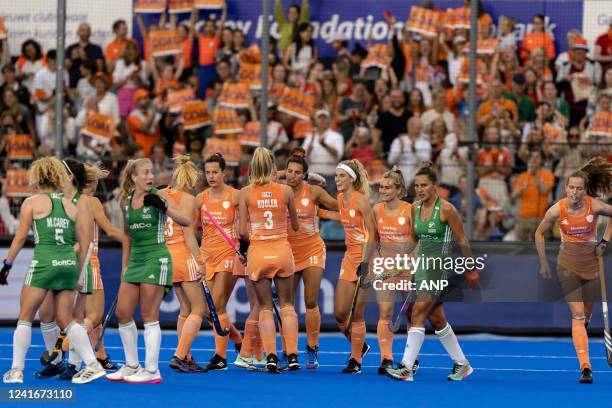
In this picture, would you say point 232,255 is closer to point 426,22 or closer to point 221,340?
point 221,340

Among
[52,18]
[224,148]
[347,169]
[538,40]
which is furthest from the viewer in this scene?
[538,40]

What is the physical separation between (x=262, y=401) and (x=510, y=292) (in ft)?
24.5

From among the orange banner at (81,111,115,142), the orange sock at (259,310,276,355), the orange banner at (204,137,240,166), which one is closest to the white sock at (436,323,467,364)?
the orange sock at (259,310,276,355)

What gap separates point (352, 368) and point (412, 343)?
1.02 m

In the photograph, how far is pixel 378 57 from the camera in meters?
18.7

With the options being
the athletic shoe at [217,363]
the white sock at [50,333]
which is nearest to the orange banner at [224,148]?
the athletic shoe at [217,363]

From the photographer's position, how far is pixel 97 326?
1221cm

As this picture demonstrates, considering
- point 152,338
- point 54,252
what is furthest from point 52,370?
point 54,252

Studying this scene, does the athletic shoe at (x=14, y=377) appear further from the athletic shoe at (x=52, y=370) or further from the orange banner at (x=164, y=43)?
the orange banner at (x=164, y=43)

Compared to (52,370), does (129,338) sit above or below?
above

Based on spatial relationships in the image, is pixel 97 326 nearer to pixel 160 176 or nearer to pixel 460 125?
pixel 160 176

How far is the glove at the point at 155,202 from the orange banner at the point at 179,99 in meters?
7.86

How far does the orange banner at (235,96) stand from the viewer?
1761 cm

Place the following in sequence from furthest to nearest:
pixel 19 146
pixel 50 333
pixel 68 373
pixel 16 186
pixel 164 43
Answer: pixel 164 43
pixel 19 146
pixel 16 186
pixel 50 333
pixel 68 373
